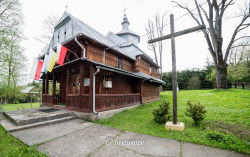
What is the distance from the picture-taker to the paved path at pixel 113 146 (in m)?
2.57

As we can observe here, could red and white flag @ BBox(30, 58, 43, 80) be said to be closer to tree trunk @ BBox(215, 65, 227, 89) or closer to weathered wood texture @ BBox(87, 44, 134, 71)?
weathered wood texture @ BBox(87, 44, 134, 71)

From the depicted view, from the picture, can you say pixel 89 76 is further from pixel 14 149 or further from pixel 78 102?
pixel 14 149

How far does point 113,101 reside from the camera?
7.02 m

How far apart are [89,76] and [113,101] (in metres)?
2.55

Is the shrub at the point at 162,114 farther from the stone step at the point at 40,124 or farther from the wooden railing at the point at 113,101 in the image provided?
the stone step at the point at 40,124

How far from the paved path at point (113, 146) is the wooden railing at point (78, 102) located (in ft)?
7.07

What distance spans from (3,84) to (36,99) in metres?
8.70

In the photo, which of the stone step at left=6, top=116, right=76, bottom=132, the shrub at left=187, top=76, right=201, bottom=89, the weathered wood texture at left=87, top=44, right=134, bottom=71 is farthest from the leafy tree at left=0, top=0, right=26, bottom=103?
the shrub at left=187, top=76, right=201, bottom=89

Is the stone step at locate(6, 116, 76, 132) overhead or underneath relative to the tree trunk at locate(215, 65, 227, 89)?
underneath

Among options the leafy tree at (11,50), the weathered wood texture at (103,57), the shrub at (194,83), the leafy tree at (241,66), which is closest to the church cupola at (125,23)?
the weathered wood texture at (103,57)

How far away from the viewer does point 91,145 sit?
303 centimetres

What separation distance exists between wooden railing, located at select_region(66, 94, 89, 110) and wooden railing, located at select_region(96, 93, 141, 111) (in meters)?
0.61

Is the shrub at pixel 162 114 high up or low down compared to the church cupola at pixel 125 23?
down

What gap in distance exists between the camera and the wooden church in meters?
Result: 5.94
